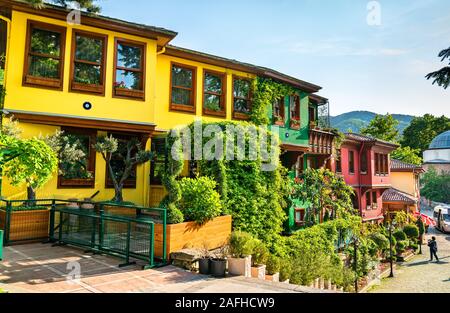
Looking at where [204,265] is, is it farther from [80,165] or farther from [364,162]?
[364,162]

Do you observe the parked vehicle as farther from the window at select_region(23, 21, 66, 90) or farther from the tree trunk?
the window at select_region(23, 21, 66, 90)

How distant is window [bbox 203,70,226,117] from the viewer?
50.5 ft

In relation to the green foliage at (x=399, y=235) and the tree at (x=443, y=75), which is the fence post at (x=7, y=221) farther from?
the green foliage at (x=399, y=235)

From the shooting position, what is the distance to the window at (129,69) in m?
12.1

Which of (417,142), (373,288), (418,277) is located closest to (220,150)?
(373,288)

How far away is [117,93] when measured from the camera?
39.4 feet

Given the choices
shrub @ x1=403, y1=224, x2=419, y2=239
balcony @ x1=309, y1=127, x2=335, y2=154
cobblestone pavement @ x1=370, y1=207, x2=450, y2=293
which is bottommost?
cobblestone pavement @ x1=370, y1=207, x2=450, y2=293

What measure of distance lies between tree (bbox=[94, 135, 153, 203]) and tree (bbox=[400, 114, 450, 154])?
240ft

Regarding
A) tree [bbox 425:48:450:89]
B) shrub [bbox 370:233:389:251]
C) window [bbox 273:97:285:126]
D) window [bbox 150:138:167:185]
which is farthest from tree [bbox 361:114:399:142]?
window [bbox 150:138:167:185]

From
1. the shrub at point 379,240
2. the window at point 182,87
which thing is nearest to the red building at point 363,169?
the shrub at point 379,240

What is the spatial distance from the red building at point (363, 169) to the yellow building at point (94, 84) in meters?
17.6

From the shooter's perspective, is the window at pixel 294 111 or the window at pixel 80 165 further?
the window at pixel 294 111

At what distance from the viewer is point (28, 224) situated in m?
10.0

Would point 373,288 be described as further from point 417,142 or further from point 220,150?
point 417,142
